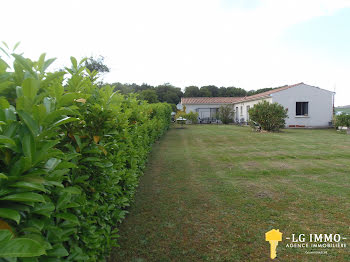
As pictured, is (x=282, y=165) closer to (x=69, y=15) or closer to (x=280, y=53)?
(x=69, y=15)

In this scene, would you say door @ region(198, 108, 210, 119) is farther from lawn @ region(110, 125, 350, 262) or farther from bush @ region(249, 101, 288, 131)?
lawn @ region(110, 125, 350, 262)

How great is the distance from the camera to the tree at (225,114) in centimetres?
3038

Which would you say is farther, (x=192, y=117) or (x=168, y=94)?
(x=168, y=94)

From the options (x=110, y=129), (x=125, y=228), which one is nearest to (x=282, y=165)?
(x=125, y=228)

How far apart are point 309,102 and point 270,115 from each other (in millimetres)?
7406

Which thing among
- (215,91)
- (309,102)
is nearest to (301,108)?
(309,102)

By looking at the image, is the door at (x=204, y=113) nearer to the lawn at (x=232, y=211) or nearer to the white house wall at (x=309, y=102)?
the white house wall at (x=309, y=102)

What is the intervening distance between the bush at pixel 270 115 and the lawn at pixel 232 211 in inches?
437

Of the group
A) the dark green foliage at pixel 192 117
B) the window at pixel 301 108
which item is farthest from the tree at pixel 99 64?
the window at pixel 301 108

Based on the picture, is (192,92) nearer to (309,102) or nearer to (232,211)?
(309,102)

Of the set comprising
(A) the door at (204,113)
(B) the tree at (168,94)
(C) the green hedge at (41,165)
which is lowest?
(C) the green hedge at (41,165)

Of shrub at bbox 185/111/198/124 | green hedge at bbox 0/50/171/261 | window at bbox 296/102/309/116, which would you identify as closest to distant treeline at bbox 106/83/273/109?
Answer: shrub at bbox 185/111/198/124

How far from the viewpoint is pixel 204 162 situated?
8.05 meters

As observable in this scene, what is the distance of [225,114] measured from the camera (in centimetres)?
3034
